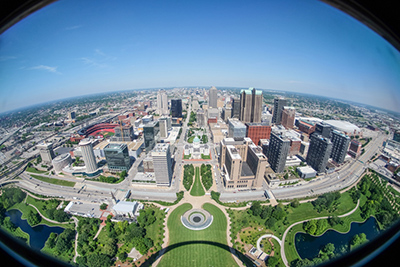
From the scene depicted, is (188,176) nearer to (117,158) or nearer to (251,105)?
(117,158)

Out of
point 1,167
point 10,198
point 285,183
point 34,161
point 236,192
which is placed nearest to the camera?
Answer: point 10,198

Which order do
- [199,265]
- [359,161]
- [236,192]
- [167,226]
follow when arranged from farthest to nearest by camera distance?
1. [359,161]
2. [236,192]
3. [167,226]
4. [199,265]

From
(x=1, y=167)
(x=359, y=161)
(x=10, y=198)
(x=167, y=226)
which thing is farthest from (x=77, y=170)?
(x=359, y=161)

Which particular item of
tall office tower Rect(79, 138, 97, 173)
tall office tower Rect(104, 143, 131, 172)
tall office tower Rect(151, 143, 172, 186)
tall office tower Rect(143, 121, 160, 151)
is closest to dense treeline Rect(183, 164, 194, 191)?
tall office tower Rect(151, 143, 172, 186)

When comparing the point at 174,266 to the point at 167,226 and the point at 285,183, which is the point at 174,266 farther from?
the point at 285,183

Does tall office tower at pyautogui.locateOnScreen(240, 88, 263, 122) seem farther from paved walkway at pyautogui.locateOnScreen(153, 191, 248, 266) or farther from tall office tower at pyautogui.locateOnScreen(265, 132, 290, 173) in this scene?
paved walkway at pyautogui.locateOnScreen(153, 191, 248, 266)
